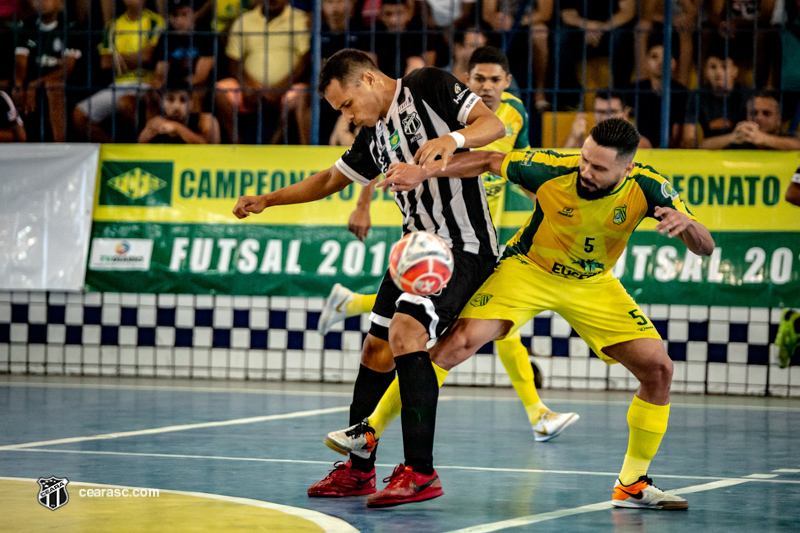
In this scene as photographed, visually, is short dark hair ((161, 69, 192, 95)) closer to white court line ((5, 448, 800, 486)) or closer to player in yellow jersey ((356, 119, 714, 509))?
white court line ((5, 448, 800, 486))

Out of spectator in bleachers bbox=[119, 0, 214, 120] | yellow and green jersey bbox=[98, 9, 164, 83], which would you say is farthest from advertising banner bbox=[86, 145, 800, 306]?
yellow and green jersey bbox=[98, 9, 164, 83]

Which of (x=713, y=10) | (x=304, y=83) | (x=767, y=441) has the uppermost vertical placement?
(x=713, y=10)

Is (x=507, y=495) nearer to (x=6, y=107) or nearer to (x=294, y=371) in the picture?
(x=294, y=371)

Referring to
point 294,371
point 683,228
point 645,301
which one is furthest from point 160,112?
point 683,228

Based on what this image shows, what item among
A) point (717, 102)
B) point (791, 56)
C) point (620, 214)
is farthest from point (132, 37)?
point (620, 214)

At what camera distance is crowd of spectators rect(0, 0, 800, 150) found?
8828 millimetres

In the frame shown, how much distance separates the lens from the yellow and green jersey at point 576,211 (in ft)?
14.0

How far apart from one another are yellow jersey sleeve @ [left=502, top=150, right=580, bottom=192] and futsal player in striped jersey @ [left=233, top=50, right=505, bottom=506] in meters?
0.15

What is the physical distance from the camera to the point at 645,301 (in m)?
8.78

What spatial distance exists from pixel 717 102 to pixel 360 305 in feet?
11.9

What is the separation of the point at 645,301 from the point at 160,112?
4706 millimetres

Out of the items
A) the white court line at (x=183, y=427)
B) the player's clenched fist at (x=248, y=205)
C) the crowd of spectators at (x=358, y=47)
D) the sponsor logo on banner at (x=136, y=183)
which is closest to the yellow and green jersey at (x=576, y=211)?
the player's clenched fist at (x=248, y=205)

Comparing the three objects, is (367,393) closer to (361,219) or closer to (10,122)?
(361,219)

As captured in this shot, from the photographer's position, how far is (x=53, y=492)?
4004 mm
